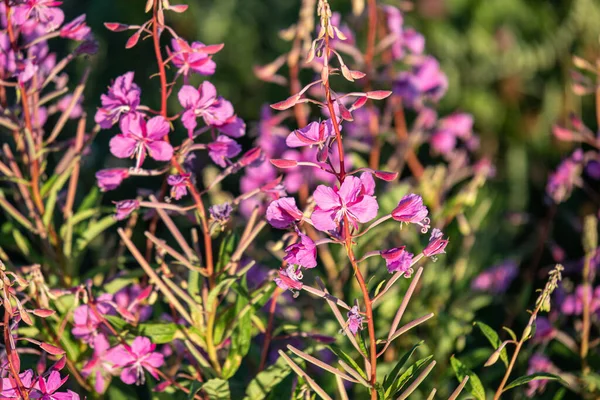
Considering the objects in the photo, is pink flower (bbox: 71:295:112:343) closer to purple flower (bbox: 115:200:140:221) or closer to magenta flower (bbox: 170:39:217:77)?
purple flower (bbox: 115:200:140:221)

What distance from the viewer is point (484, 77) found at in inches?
159

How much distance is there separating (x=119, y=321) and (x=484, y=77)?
322cm

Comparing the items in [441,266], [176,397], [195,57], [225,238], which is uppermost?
[195,57]

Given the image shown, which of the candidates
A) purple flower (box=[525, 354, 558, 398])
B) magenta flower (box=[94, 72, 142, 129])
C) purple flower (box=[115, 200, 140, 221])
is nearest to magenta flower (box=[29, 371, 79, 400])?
purple flower (box=[115, 200, 140, 221])

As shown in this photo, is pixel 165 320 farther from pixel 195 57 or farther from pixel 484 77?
pixel 484 77

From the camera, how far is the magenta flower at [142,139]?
1140 millimetres

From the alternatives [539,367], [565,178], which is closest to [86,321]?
[539,367]

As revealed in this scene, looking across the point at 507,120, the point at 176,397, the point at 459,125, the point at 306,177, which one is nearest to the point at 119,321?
the point at 176,397

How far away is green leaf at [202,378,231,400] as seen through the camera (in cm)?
120

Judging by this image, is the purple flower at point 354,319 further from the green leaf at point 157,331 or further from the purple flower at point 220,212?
the green leaf at point 157,331

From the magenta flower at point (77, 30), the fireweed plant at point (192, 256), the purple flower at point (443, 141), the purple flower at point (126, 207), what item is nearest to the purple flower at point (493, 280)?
the fireweed plant at point (192, 256)

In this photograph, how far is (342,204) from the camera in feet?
3.22

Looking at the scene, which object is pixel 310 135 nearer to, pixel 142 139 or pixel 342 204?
pixel 342 204

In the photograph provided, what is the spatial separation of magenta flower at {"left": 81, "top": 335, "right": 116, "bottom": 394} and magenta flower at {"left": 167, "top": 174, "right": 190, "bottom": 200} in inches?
11.5
